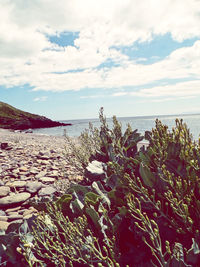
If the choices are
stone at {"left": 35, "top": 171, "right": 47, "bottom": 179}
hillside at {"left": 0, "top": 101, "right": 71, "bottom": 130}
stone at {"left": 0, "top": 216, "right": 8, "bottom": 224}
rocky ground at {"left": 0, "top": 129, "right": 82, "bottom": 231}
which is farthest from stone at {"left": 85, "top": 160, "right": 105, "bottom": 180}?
hillside at {"left": 0, "top": 101, "right": 71, "bottom": 130}

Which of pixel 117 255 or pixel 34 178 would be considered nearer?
pixel 117 255

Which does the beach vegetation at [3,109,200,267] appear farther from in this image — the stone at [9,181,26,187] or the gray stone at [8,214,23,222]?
the stone at [9,181,26,187]

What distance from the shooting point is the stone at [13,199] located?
368 centimetres

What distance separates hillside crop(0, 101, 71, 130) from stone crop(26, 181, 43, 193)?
65.4 meters

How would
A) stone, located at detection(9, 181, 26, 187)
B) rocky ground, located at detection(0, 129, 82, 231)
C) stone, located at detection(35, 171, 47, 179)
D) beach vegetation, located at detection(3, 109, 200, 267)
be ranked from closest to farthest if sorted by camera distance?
beach vegetation, located at detection(3, 109, 200, 267), rocky ground, located at detection(0, 129, 82, 231), stone, located at detection(9, 181, 26, 187), stone, located at detection(35, 171, 47, 179)

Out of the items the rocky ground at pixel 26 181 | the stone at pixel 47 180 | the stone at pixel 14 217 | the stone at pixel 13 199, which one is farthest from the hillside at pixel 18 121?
the stone at pixel 14 217

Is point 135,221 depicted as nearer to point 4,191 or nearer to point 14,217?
point 14,217

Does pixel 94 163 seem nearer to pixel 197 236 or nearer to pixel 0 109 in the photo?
pixel 197 236

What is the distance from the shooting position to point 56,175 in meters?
5.17

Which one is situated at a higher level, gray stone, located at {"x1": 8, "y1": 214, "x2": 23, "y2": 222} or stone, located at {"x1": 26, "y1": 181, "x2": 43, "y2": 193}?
stone, located at {"x1": 26, "y1": 181, "x2": 43, "y2": 193}

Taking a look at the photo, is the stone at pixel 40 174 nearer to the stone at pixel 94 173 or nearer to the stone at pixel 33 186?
the stone at pixel 33 186

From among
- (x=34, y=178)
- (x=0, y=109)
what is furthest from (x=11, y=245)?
(x=0, y=109)

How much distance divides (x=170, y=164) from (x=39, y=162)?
5017 millimetres

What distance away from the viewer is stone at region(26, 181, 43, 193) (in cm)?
422
